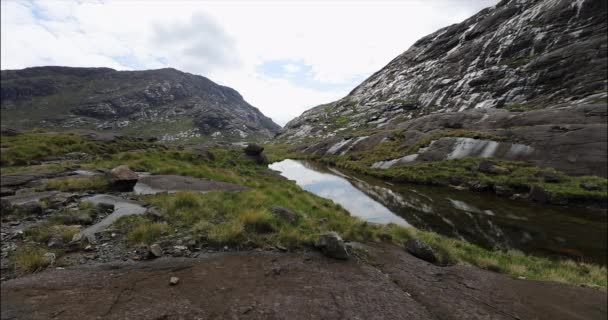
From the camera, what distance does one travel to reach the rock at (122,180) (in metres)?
16.3

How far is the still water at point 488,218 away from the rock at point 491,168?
604cm

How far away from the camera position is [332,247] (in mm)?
10195

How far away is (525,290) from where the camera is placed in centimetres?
1020

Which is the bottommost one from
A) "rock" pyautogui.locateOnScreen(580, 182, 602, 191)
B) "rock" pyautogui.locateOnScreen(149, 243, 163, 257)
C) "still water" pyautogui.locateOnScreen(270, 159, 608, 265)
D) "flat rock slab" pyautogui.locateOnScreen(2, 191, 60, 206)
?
"still water" pyautogui.locateOnScreen(270, 159, 608, 265)

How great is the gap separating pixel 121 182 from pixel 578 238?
3143 centimetres

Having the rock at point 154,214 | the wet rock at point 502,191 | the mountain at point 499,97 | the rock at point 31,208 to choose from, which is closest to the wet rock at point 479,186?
the wet rock at point 502,191

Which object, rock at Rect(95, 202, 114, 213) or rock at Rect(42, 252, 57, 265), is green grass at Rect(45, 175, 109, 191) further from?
rock at Rect(42, 252, 57, 265)

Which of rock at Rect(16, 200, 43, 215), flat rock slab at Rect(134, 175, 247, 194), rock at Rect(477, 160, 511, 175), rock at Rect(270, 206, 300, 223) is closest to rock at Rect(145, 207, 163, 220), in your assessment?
rock at Rect(16, 200, 43, 215)

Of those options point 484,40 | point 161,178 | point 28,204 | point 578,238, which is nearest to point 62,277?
point 28,204

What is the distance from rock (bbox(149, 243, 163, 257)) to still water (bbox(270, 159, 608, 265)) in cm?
1717

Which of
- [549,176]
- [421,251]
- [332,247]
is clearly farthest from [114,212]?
[549,176]

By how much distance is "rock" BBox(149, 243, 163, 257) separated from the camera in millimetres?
8414

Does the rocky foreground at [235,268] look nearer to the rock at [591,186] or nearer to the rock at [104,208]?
the rock at [104,208]

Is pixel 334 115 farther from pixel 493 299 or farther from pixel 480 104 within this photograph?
pixel 493 299
